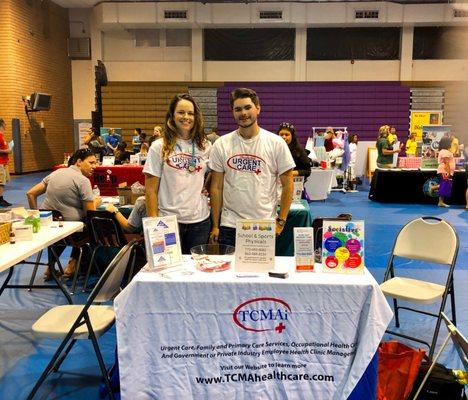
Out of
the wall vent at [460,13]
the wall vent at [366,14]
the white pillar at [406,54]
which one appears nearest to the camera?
the wall vent at [460,13]

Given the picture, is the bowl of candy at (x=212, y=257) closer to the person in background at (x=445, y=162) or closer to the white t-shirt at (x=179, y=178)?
the white t-shirt at (x=179, y=178)

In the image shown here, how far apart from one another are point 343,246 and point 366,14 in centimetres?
1288

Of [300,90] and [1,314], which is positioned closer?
[1,314]

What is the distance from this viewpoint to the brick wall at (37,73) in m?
12.3

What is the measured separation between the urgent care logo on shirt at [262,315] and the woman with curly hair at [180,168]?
0.70 metres

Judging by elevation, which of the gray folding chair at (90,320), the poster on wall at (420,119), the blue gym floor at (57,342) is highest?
the poster on wall at (420,119)

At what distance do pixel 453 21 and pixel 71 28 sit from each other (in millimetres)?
11863

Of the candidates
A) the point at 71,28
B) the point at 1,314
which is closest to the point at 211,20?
the point at 71,28

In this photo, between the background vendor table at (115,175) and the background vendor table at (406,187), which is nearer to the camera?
the background vendor table at (115,175)

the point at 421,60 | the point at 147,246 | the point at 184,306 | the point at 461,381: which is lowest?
the point at 461,381

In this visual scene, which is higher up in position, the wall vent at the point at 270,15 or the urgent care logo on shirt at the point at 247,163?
the wall vent at the point at 270,15

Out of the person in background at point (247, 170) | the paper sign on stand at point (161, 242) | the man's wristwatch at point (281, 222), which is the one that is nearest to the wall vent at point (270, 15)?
the person in background at point (247, 170)

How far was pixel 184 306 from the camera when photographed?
1869mm

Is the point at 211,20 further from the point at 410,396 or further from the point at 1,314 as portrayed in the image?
the point at 410,396
